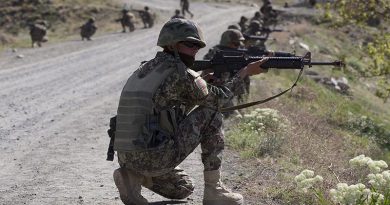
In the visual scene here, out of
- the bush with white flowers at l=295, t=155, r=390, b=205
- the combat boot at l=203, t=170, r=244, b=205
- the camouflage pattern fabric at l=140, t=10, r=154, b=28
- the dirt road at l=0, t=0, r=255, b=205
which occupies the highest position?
the bush with white flowers at l=295, t=155, r=390, b=205

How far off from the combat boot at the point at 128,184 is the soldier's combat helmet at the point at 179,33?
1.10 metres

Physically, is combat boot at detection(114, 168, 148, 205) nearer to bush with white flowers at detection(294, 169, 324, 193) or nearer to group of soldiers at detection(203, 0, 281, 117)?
group of soldiers at detection(203, 0, 281, 117)

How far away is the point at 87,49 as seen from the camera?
2547 centimetres

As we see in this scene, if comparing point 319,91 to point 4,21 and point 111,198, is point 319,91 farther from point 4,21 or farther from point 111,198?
point 4,21

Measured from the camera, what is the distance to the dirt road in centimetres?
640

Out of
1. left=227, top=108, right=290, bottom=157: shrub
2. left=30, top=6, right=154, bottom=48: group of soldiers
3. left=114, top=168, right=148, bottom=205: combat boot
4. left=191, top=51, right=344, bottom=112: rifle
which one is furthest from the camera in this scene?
left=30, top=6, right=154, bottom=48: group of soldiers

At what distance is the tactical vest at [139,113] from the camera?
15.6 ft

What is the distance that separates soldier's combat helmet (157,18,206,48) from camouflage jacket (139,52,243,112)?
123 mm

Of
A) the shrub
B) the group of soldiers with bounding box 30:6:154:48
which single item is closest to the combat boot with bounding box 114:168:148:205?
the shrub

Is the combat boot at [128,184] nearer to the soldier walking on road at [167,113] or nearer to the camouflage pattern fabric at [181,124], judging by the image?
the soldier walking on road at [167,113]

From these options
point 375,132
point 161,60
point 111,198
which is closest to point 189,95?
point 161,60

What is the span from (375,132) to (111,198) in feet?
30.7

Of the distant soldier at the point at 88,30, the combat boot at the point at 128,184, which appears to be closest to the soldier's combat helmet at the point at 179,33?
the combat boot at the point at 128,184

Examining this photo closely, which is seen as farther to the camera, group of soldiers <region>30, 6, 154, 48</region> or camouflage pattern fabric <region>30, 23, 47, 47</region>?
group of soldiers <region>30, 6, 154, 48</region>
